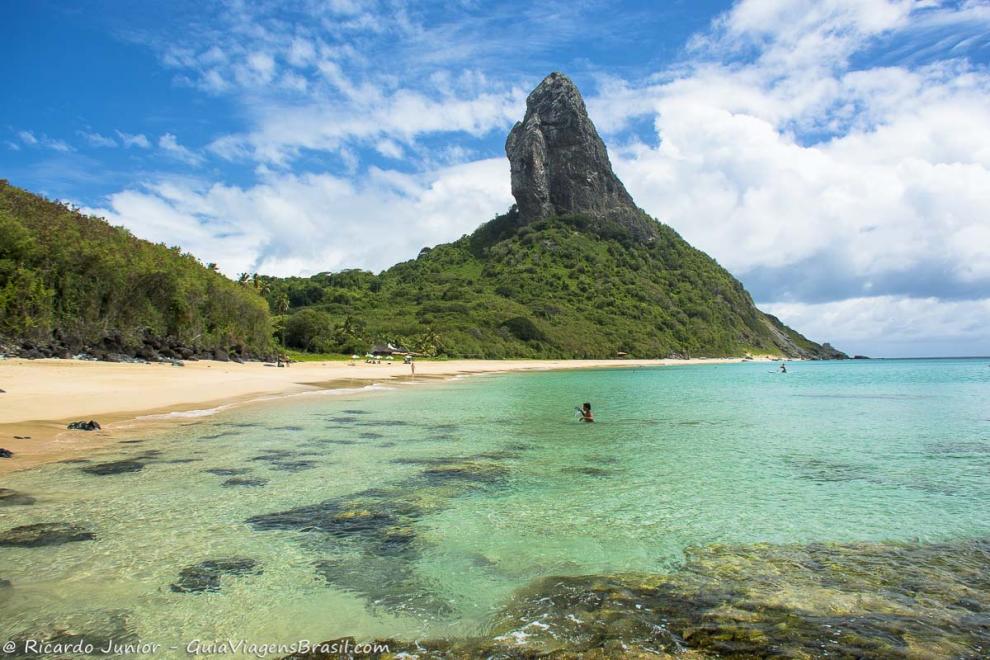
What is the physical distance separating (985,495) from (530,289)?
143 metres

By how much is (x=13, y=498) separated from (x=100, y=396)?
16.0 metres

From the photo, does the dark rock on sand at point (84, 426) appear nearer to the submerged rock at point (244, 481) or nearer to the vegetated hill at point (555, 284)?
the submerged rock at point (244, 481)

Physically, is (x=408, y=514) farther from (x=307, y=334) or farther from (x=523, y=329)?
(x=523, y=329)

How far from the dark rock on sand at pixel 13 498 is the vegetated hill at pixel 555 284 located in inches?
3524

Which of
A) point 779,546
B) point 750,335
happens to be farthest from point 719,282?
point 779,546

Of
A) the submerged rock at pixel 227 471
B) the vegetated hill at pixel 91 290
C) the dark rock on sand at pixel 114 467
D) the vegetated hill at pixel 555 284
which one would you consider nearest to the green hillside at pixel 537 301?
the vegetated hill at pixel 555 284

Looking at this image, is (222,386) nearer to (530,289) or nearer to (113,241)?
(113,241)

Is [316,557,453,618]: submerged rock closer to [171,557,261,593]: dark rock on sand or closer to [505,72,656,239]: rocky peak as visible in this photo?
[171,557,261,593]: dark rock on sand

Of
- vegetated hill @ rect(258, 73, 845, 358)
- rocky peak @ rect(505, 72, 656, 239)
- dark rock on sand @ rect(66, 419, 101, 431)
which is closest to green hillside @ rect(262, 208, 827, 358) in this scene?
vegetated hill @ rect(258, 73, 845, 358)

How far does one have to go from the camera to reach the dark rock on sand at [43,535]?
301 inches

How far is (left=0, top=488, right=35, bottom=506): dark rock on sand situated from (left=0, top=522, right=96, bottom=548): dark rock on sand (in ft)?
5.16

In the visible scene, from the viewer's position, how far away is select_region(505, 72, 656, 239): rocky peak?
18200 cm

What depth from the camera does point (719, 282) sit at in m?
191

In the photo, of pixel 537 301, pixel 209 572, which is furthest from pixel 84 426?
pixel 537 301
